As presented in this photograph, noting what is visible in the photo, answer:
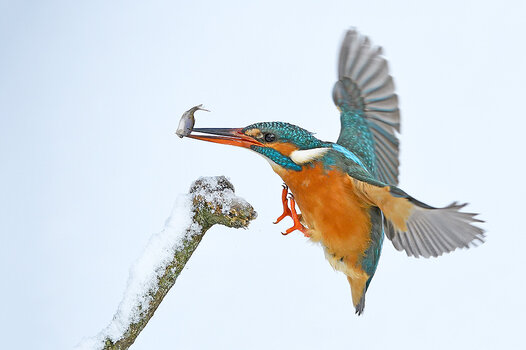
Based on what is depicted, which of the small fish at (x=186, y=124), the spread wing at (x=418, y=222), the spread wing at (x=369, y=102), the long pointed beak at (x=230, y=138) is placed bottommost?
the small fish at (x=186, y=124)

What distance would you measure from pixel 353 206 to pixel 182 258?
43 centimetres

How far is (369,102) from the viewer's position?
6.33ft

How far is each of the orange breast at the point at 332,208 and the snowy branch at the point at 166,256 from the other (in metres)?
0.15

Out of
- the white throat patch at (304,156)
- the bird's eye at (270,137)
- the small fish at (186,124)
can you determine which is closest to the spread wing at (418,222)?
the white throat patch at (304,156)

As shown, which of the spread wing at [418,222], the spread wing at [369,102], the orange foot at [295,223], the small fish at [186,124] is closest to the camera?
the spread wing at [418,222]

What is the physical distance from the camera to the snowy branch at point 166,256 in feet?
5.00

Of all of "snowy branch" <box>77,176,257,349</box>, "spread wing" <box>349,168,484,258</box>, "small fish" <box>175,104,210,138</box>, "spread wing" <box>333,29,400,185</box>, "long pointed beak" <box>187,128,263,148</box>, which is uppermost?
"spread wing" <box>333,29,400,185</box>

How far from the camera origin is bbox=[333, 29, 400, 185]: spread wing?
1.90 m

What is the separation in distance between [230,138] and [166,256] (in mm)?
326

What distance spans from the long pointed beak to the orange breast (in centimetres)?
11

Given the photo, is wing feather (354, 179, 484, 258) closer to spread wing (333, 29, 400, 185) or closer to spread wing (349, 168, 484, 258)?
spread wing (349, 168, 484, 258)

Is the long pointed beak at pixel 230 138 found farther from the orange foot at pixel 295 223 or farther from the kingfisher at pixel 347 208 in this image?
the orange foot at pixel 295 223

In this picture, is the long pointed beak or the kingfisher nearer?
the kingfisher

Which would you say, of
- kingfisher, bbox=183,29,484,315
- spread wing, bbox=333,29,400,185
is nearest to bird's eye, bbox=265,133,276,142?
kingfisher, bbox=183,29,484,315
